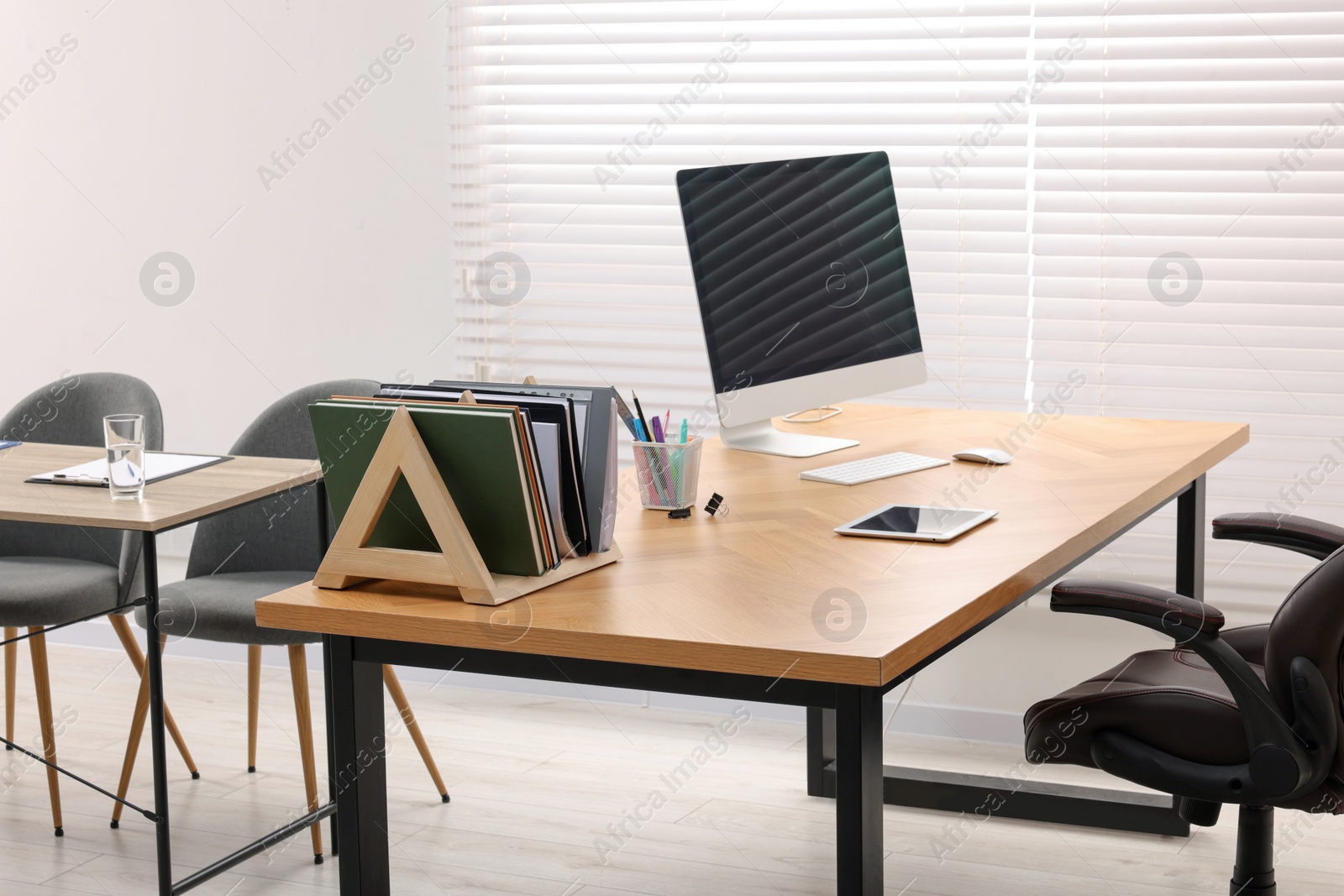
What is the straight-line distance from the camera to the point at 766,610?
164 cm

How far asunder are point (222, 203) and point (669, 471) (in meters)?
2.27

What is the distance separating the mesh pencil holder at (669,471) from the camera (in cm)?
218

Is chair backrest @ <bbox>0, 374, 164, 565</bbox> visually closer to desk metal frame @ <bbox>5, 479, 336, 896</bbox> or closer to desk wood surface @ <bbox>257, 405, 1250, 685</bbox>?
desk metal frame @ <bbox>5, 479, 336, 896</bbox>

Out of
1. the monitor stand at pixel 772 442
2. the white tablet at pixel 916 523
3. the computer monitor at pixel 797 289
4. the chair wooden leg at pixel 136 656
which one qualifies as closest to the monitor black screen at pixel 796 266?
the computer monitor at pixel 797 289

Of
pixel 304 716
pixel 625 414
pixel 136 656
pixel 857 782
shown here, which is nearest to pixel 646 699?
pixel 304 716

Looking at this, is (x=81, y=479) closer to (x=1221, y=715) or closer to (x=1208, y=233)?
(x=1221, y=715)

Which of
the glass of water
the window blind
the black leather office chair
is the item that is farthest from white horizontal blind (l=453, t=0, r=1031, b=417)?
the black leather office chair

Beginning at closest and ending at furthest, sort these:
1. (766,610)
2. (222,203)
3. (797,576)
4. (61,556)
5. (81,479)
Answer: (766,610)
(797,576)
(81,479)
(61,556)
(222,203)

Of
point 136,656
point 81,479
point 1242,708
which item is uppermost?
point 81,479

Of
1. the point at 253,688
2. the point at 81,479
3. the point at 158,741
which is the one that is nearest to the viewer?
the point at 158,741

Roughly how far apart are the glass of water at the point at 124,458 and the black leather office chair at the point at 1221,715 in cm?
166

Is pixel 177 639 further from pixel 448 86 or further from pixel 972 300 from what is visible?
pixel 972 300

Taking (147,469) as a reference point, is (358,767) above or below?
below

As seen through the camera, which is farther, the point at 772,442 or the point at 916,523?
the point at 772,442
